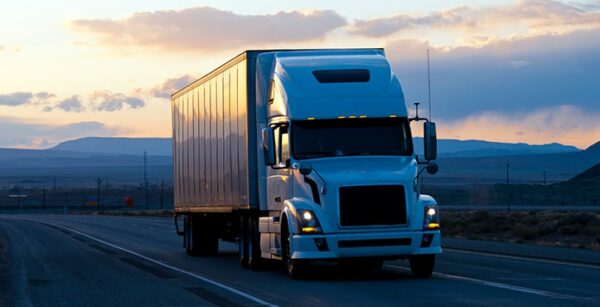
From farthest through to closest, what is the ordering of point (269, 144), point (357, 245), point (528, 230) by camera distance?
point (528, 230), point (269, 144), point (357, 245)

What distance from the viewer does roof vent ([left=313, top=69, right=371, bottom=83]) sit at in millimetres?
20812

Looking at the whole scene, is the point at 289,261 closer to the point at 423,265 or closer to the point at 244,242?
the point at 423,265

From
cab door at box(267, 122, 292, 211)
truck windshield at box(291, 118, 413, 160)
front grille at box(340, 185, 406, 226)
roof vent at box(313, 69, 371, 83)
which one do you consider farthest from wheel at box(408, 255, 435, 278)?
roof vent at box(313, 69, 371, 83)

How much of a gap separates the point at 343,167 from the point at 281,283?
86.2 inches

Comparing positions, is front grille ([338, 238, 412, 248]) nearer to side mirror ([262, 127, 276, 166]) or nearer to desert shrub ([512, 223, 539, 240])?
side mirror ([262, 127, 276, 166])

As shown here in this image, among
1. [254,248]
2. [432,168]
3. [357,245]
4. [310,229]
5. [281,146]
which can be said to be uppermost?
[281,146]

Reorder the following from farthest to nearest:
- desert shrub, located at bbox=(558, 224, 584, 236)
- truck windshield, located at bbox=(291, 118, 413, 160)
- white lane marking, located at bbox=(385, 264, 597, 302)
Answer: desert shrub, located at bbox=(558, 224, 584, 236)
truck windshield, located at bbox=(291, 118, 413, 160)
white lane marking, located at bbox=(385, 264, 597, 302)

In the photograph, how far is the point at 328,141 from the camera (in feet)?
67.3

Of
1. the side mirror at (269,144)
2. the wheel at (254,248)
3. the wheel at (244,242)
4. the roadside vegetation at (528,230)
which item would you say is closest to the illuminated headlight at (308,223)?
the side mirror at (269,144)

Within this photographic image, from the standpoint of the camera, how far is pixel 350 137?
20516 mm

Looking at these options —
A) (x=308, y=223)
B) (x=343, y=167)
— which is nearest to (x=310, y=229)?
(x=308, y=223)

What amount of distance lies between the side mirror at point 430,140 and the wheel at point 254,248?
14.3ft

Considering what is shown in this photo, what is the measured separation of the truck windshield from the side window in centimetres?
21

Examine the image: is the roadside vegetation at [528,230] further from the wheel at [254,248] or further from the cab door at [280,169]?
the cab door at [280,169]
